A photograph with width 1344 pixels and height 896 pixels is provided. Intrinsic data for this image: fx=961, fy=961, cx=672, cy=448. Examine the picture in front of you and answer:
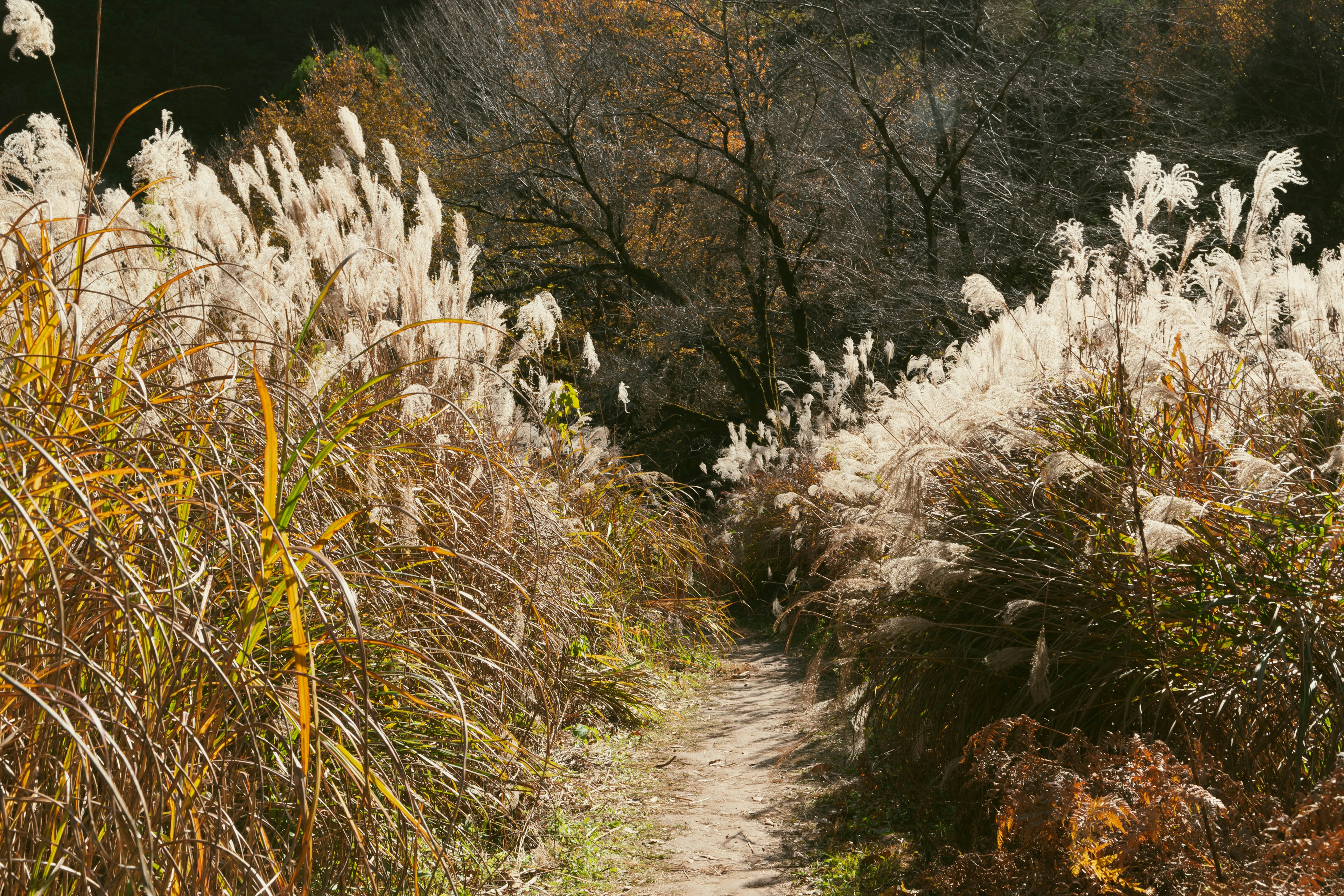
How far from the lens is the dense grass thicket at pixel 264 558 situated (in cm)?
155

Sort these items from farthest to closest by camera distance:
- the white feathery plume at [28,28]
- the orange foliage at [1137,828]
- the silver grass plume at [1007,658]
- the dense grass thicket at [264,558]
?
1. the white feathery plume at [28,28]
2. the silver grass plume at [1007,658]
3. the orange foliage at [1137,828]
4. the dense grass thicket at [264,558]

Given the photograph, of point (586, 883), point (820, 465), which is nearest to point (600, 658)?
point (586, 883)

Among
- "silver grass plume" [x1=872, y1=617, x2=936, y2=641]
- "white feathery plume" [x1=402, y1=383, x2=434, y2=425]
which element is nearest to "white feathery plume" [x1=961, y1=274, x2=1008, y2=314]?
"silver grass plume" [x1=872, y1=617, x2=936, y2=641]

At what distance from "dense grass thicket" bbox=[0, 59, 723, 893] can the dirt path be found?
466mm

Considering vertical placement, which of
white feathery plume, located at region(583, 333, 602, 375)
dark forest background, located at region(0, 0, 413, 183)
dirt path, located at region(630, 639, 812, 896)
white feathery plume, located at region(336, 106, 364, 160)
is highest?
dark forest background, located at region(0, 0, 413, 183)

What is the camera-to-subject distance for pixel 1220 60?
47.5 feet

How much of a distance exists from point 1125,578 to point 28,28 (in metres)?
3.57

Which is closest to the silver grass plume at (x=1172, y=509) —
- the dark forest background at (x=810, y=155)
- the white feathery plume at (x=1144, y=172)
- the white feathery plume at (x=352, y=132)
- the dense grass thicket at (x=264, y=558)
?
the white feathery plume at (x=1144, y=172)

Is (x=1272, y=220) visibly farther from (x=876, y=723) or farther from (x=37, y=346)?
(x=37, y=346)

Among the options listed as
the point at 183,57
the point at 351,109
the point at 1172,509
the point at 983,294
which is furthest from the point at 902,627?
the point at 183,57

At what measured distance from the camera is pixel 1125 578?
2758 mm

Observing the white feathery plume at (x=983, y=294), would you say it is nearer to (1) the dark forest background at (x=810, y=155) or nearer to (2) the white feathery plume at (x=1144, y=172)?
(2) the white feathery plume at (x=1144, y=172)

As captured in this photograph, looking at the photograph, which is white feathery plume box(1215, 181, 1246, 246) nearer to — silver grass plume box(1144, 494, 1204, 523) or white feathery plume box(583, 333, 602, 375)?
silver grass plume box(1144, 494, 1204, 523)

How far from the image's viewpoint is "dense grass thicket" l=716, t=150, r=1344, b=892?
2.16m
